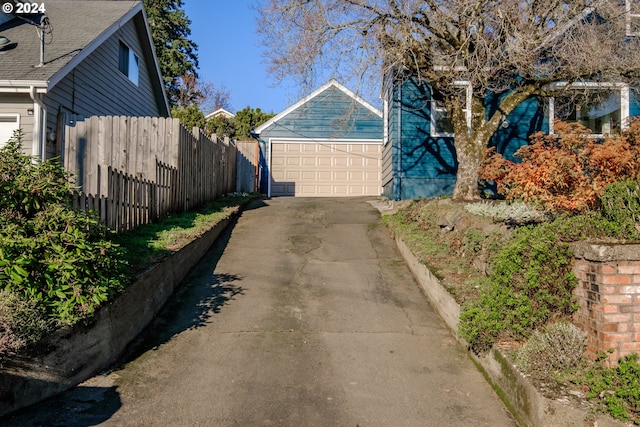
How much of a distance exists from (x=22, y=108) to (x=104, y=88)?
3.24 meters

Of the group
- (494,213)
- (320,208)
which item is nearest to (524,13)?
(494,213)

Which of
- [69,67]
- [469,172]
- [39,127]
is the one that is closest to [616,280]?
[469,172]

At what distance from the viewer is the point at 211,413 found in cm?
466

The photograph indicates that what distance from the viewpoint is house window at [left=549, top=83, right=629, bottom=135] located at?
13852 millimetres

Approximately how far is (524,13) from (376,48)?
2.94 m

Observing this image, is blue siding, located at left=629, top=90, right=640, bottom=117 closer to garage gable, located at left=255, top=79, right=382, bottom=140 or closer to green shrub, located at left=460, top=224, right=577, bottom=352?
garage gable, located at left=255, top=79, right=382, bottom=140

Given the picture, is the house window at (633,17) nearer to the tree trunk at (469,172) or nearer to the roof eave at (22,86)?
the tree trunk at (469,172)

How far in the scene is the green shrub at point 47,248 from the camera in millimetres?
4887

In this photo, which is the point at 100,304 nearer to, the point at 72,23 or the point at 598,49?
the point at 598,49

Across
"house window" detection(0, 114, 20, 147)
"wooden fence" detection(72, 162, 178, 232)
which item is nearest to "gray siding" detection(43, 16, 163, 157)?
"house window" detection(0, 114, 20, 147)

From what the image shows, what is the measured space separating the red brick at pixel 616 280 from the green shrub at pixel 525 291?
17.4 inches

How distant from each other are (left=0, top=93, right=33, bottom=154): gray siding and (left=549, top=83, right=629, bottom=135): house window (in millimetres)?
12440

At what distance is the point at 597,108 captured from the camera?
47.9 feet

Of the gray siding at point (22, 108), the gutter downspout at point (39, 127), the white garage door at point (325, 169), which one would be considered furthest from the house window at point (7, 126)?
the white garage door at point (325, 169)
